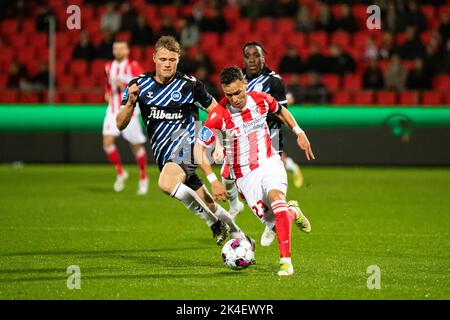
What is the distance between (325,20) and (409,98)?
3.55 metres

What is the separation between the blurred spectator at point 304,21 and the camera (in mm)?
21891

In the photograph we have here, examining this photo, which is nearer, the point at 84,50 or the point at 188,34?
the point at 84,50

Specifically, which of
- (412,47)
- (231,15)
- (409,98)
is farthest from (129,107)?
(231,15)

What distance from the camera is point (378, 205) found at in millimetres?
13422

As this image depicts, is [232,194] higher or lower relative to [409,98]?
lower

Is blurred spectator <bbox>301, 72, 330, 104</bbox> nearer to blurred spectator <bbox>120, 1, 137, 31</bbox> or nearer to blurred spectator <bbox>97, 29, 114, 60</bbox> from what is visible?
blurred spectator <bbox>97, 29, 114, 60</bbox>

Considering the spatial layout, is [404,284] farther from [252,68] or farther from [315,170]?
[315,170]

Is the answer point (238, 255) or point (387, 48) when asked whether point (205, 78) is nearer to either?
point (387, 48)

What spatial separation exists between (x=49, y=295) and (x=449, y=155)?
13.7 m

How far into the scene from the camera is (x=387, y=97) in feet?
64.6

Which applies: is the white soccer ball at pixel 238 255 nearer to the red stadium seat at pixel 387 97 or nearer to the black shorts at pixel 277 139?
the black shorts at pixel 277 139

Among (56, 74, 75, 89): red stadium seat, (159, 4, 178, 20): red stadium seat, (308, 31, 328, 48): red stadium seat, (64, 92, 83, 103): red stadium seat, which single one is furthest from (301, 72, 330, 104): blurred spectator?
(56, 74, 75, 89): red stadium seat

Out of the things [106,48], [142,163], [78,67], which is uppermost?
[106,48]

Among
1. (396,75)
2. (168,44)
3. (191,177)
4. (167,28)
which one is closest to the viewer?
(168,44)
